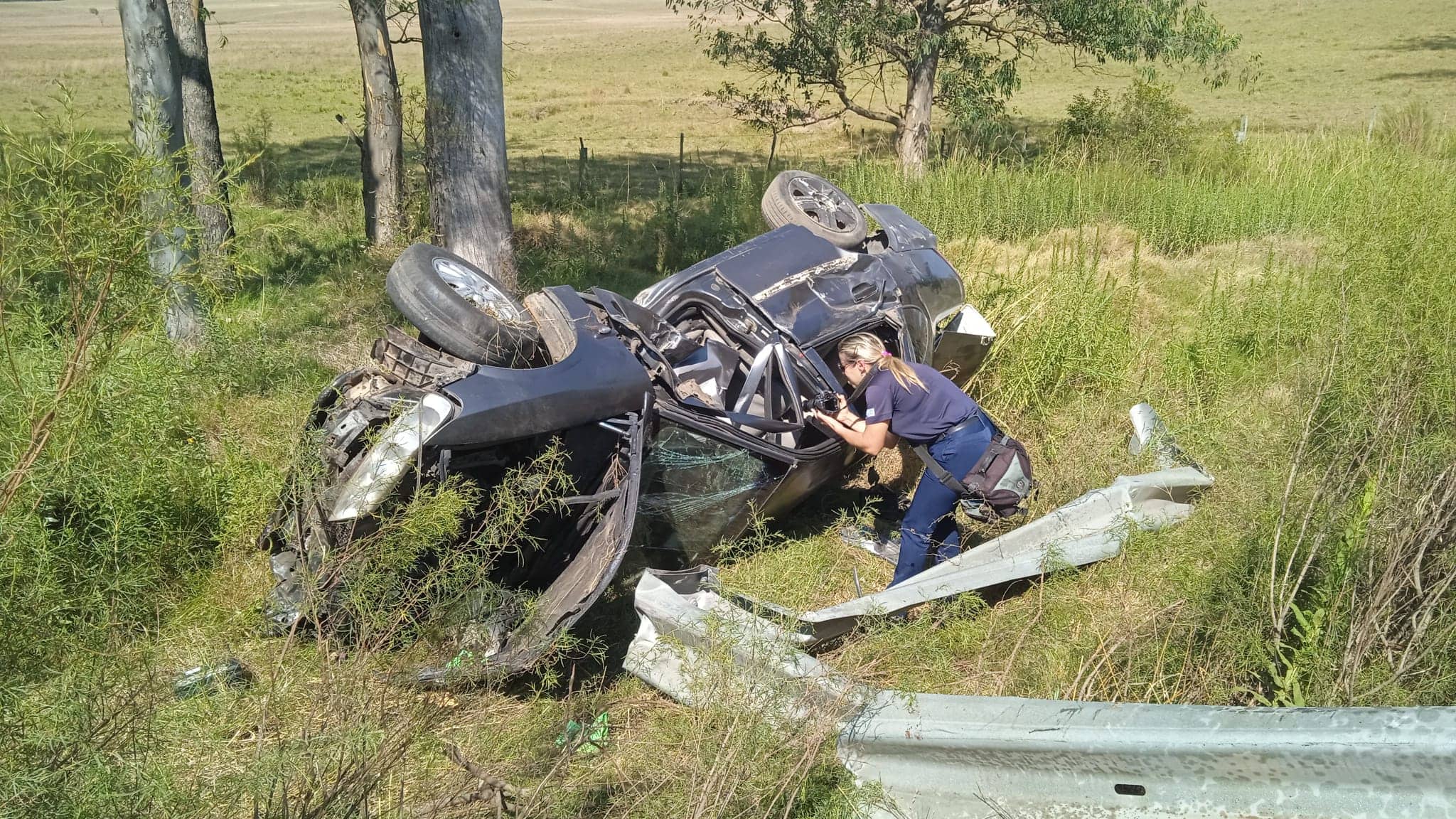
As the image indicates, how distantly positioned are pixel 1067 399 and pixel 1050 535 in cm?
210

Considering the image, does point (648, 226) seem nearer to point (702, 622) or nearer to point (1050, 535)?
point (1050, 535)

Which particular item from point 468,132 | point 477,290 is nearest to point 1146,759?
point 477,290

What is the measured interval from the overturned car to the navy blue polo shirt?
0.72 ft

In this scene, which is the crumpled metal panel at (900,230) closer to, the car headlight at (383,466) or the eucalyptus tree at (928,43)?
the car headlight at (383,466)

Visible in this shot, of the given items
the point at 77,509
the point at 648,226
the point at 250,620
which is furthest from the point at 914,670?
the point at 648,226

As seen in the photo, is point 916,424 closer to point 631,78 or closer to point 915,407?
point 915,407

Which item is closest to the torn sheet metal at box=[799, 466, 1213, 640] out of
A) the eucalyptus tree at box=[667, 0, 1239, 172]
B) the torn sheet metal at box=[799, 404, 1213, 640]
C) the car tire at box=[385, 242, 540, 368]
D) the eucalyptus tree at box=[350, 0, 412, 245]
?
the torn sheet metal at box=[799, 404, 1213, 640]

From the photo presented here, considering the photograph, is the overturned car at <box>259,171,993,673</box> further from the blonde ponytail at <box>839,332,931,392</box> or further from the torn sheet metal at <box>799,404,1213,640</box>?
the torn sheet metal at <box>799,404,1213,640</box>

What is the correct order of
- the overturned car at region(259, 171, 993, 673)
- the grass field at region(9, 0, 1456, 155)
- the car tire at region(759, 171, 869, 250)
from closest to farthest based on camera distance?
the overturned car at region(259, 171, 993, 673) → the car tire at region(759, 171, 869, 250) → the grass field at region(9, 0, 1456, 155)

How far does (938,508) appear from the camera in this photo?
5.21 m

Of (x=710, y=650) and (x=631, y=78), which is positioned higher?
(x=710, y=650)

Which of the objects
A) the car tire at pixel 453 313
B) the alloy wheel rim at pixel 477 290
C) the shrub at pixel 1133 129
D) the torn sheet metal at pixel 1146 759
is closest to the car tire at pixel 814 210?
the alloy wheel rim at pixel 477 290

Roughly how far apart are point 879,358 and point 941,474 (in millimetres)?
671

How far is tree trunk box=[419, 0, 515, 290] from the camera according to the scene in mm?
7008
